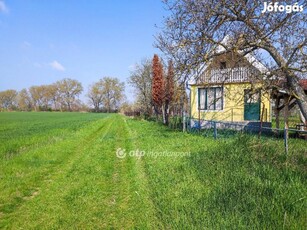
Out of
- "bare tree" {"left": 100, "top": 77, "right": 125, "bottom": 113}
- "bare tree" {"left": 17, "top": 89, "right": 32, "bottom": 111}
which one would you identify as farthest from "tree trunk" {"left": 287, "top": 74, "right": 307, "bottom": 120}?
"bare tree" {"left": 17, "top": 89, "right": 32, "bottom": 111}

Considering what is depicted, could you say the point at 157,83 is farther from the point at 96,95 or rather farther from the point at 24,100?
the point at 24,100

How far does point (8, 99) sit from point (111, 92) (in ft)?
221

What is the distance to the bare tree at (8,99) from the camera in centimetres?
13700

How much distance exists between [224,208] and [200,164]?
116 inches

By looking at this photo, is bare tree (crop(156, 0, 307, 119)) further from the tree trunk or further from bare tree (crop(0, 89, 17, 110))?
bare tree (crop(0, 89, 17, 110))

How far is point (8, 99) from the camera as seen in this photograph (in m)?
138

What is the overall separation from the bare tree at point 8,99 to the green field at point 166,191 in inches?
5927

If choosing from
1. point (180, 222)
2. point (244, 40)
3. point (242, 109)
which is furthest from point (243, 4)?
point (242, 109)

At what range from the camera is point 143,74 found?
44.3m

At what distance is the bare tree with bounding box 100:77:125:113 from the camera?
115 metres

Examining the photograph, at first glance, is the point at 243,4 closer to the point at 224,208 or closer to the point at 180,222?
the point at 224,208

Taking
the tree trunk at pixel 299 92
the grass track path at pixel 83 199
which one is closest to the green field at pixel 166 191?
the grass track path at pixel 83 199

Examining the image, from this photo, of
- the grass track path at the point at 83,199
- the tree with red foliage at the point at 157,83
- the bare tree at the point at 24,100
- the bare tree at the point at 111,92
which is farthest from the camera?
the bare tree at the point at 24,100

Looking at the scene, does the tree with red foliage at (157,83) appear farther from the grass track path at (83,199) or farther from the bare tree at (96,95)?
the bare tree at (96,95)
